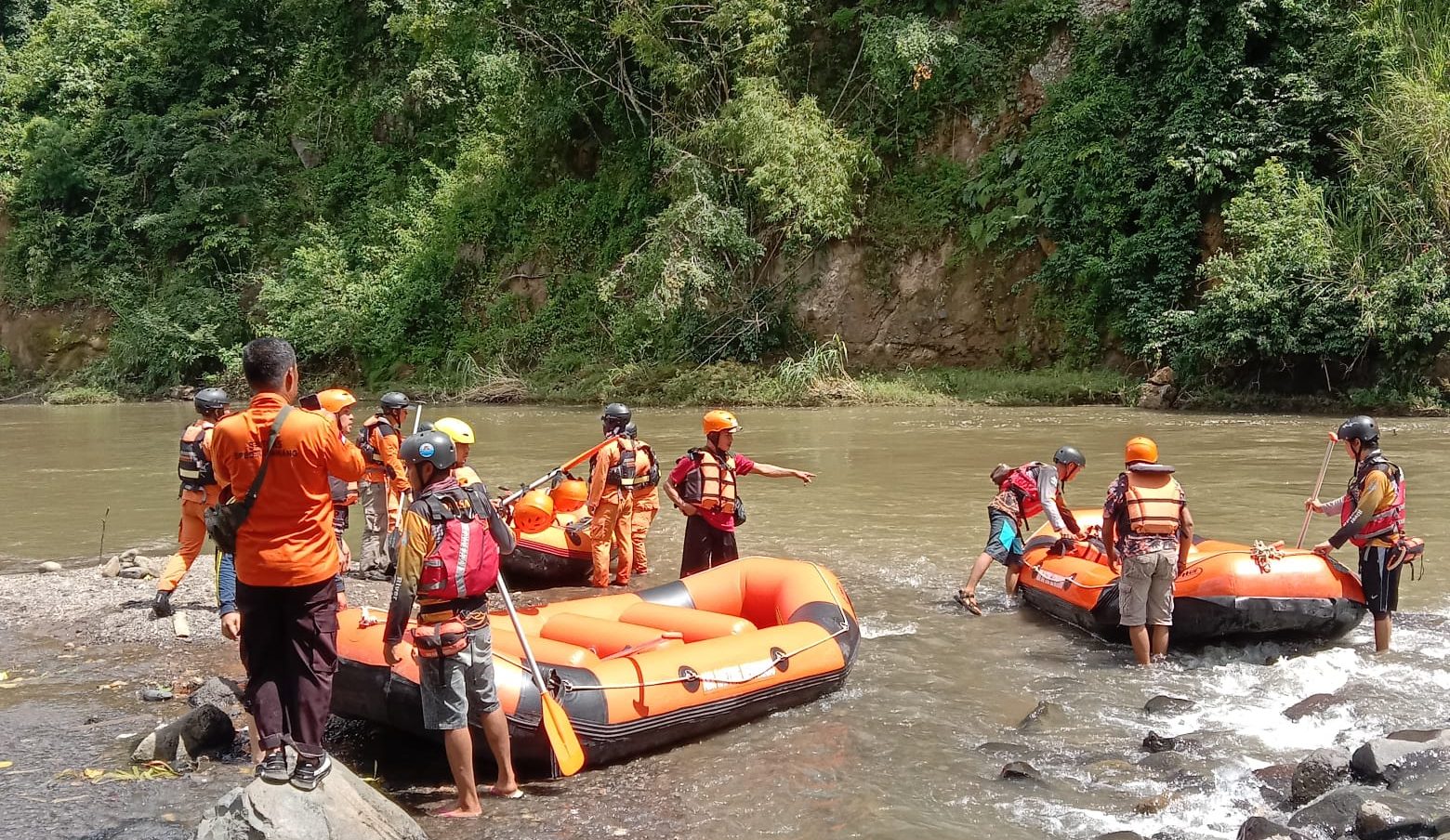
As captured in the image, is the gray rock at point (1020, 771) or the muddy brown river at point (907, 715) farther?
the gray rock at point (1020, 771)

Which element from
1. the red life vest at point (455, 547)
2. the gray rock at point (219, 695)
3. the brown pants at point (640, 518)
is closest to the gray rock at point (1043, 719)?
the red life vest at point (455, 547)

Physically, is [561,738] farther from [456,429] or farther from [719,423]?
[719,423]

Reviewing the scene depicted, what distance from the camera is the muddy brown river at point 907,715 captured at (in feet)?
14.9

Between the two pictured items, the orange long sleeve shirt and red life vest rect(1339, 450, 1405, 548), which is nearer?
the orange long sleeve shirt

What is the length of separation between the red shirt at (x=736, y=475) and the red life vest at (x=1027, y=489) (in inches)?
71.7

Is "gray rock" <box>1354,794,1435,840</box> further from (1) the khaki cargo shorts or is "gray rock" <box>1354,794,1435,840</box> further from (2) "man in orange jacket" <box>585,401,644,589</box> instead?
(2) "man in orange jacket" <box>585,401,644,589</box>

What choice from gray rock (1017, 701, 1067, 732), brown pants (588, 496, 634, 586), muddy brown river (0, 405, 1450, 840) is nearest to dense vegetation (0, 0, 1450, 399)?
muddy brown river (0, 405, 1450, 840)

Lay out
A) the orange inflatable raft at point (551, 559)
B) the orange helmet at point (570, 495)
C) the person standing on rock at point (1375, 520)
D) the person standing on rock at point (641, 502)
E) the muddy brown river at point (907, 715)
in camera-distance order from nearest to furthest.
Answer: the muddy brown river at point (907, 715) < the person standing on rock at point (1375, 520) < the person standing on rock at point (641, 502) < the orange inflatable raft at point (551, 559) < the orange helmet at point (570, 495)

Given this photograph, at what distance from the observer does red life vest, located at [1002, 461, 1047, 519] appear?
777 cm

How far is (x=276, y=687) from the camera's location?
4023mm

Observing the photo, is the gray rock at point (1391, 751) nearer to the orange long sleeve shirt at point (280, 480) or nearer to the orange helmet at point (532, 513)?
the orange long sleeve shirt at point (280, 480)

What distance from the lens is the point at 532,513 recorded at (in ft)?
27.8

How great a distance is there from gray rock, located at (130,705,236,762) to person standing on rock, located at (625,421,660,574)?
141 inches

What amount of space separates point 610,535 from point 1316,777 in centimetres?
→ 496
